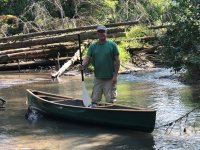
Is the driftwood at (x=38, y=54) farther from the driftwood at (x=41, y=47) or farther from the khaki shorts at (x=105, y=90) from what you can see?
the khaki shorts at (x=105, y=90)

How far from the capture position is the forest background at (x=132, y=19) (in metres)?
10.7

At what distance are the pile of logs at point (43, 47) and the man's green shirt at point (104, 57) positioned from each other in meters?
9.65

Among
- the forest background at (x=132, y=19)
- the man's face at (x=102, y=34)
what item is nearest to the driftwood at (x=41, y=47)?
the forest background at (x=132, y=19)

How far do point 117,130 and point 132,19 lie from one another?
18.0 meters

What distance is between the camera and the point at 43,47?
2100 centimetres

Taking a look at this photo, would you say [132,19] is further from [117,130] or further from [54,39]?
[117,130]

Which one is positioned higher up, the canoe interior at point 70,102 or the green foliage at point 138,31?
the green foliage at point 138,31

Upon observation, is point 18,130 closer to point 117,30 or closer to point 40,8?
point 117,30

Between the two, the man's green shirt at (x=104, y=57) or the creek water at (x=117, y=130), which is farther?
the man's green shirt at (x=104, y=57)

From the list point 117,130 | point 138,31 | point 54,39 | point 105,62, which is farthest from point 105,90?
point 138,31

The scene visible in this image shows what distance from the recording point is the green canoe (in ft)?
26.7

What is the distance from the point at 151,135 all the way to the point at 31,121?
2985 mm

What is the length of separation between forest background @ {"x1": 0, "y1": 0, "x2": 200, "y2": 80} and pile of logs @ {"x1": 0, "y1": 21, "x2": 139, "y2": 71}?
5.71 ft

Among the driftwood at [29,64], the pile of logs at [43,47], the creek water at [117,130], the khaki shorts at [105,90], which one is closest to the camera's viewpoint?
the creek water at [117,130]
